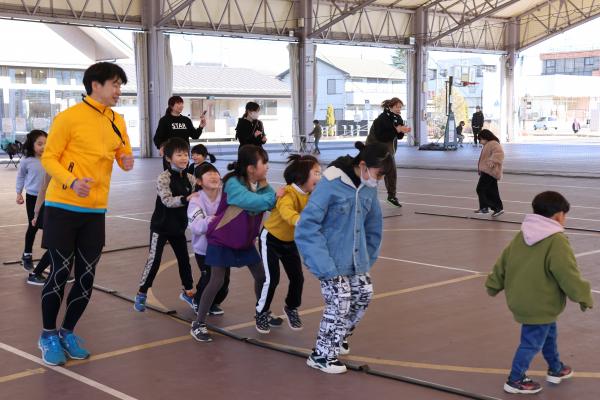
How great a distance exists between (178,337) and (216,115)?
147ft

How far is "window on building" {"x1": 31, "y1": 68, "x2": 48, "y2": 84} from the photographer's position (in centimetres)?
3753

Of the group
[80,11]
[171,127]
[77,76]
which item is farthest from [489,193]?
[77,76]

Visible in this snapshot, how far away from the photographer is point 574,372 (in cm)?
480

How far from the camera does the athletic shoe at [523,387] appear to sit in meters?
4.41

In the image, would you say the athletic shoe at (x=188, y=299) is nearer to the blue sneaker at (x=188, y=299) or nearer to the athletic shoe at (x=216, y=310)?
the blue sneaker at (x=188, y=299)

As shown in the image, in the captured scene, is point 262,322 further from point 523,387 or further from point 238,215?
point 523,387

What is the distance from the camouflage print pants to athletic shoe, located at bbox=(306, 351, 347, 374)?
3 centimetres

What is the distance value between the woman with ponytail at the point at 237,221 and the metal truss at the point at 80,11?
23.1m

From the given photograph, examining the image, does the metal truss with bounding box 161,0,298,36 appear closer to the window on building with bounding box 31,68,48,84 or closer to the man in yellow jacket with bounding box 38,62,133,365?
the window on building with bounding box 31,68,48,84

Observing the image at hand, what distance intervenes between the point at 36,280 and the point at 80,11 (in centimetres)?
2216

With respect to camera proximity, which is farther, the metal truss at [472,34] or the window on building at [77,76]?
the metal truss at [472,34]

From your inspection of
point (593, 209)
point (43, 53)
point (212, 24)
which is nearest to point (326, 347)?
point (593, 209)

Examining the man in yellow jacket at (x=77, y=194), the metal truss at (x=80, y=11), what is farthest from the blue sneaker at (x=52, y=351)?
the metal truss at (x=80, y=11)

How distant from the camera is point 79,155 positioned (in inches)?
195
